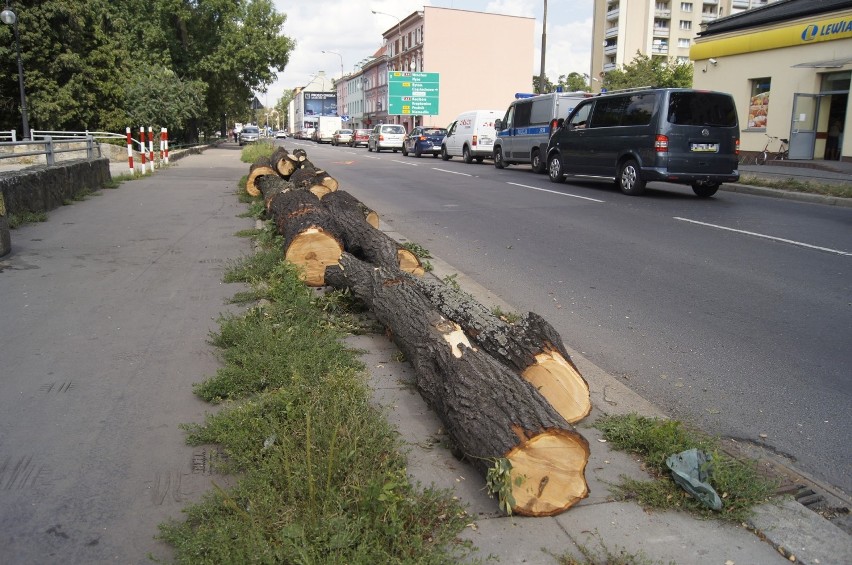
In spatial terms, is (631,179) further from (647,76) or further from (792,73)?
(647,76)

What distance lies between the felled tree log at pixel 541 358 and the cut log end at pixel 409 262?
258 cm

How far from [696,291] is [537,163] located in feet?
49.9

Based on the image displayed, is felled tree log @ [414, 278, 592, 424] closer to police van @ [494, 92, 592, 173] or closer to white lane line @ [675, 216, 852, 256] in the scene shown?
white lane line @ [675, 216, 852, 256]

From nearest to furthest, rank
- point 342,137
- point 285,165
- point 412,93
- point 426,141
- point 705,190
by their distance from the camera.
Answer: point 285,165
point 705,190
point 426,141
point 412,93
point 342,137

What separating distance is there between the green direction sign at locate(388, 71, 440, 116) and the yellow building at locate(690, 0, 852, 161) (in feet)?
101

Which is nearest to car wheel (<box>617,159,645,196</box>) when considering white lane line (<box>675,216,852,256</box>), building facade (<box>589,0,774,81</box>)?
white lane line (<box>675,216,852,256</box>)

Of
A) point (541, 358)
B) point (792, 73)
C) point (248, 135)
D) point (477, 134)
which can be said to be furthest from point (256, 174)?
point (248, 135)

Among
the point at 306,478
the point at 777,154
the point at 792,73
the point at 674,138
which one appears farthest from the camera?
the point at 777,154

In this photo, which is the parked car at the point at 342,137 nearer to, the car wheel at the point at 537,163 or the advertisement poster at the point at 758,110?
the advertisement poster at the point at 758,110

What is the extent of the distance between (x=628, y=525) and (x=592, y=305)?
3611 millimetres

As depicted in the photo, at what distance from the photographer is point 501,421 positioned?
2.97 metres

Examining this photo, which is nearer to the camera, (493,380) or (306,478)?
(306,478)

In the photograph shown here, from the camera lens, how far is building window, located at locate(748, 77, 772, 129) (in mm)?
24625

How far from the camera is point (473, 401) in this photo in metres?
3.13
